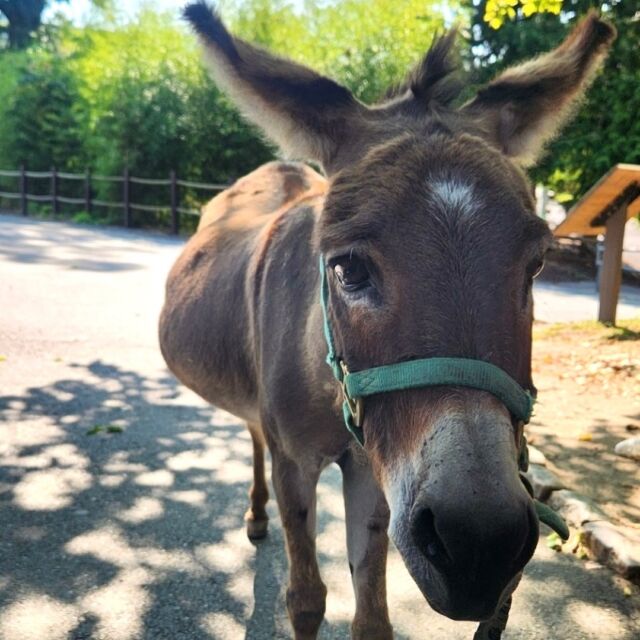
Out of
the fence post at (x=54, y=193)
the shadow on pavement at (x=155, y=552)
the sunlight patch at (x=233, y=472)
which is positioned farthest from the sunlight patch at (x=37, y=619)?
the fence post at (x=54, y=193)

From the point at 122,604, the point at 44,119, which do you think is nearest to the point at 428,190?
the point at 122,604

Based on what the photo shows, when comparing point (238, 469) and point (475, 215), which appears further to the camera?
point (238, 469)

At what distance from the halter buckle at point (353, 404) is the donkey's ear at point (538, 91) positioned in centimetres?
95

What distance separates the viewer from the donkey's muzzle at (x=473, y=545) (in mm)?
1310

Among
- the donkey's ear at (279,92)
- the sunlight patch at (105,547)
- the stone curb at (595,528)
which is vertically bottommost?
the sunlight patch at (105,547)

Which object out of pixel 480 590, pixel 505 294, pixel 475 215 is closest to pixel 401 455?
pixel 480 590

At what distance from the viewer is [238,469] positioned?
15.3 feet

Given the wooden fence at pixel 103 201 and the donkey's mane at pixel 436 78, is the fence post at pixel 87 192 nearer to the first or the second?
the wooden fence at pixel 103 201

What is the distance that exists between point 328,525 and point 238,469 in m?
1.00

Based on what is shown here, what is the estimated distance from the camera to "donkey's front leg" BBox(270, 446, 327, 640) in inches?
106

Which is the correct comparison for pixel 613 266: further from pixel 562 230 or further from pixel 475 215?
pixel 475 215

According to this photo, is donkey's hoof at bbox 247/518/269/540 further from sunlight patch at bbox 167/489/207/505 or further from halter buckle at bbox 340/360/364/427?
halter buckle at bbox 340/360/364/427

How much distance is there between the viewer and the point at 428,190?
1693 millimetres

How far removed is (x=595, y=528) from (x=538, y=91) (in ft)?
7.69
